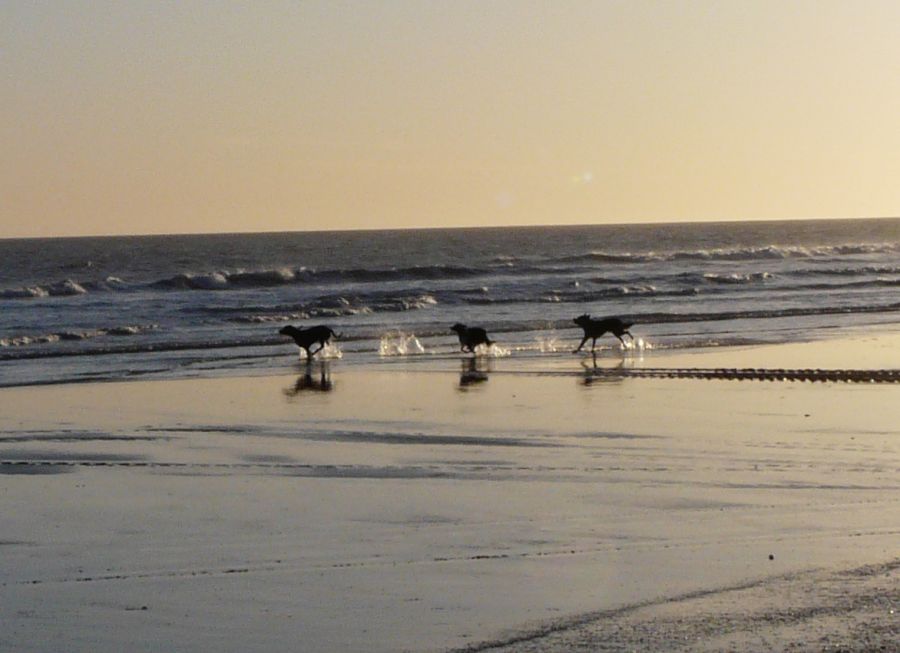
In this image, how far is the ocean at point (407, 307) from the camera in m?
27.7

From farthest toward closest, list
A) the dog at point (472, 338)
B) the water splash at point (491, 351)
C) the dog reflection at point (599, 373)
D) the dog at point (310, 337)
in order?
1. the dog at point (310, 337)
2. the dog at point (472, 338)
3. the water splash at point (491, 351)
4. the dog reflection at point (599, 373)

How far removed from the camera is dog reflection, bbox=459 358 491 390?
2082 cm

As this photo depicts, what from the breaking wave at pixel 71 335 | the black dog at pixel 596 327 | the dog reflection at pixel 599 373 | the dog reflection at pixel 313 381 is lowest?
the dog reflection at pixel 313 381

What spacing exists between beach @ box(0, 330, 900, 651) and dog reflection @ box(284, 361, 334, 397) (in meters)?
2.30

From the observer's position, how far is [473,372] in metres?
22.4

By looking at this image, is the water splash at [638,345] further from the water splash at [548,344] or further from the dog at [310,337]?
the dog at [310,337]

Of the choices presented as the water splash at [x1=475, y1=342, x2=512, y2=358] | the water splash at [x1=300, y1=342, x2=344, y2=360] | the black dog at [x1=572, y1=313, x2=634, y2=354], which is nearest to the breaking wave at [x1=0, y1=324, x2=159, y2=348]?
the water splash at [x1=300, y1=342, x2=344, y2=360]

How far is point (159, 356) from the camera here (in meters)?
27.7

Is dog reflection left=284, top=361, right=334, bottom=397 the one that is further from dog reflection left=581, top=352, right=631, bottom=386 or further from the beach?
dog reflection left=581, top=352, right=631, bottom=386

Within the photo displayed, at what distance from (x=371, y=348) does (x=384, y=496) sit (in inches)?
688

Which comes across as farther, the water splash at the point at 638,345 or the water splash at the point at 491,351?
the water splash at the point at 638,345

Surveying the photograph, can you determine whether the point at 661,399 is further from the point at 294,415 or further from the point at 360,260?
the point at 360,260

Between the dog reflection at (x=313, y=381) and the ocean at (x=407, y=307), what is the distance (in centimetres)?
77

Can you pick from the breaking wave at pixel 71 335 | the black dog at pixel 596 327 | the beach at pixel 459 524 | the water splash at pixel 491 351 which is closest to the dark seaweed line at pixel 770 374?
the beach at pixel 459 524
